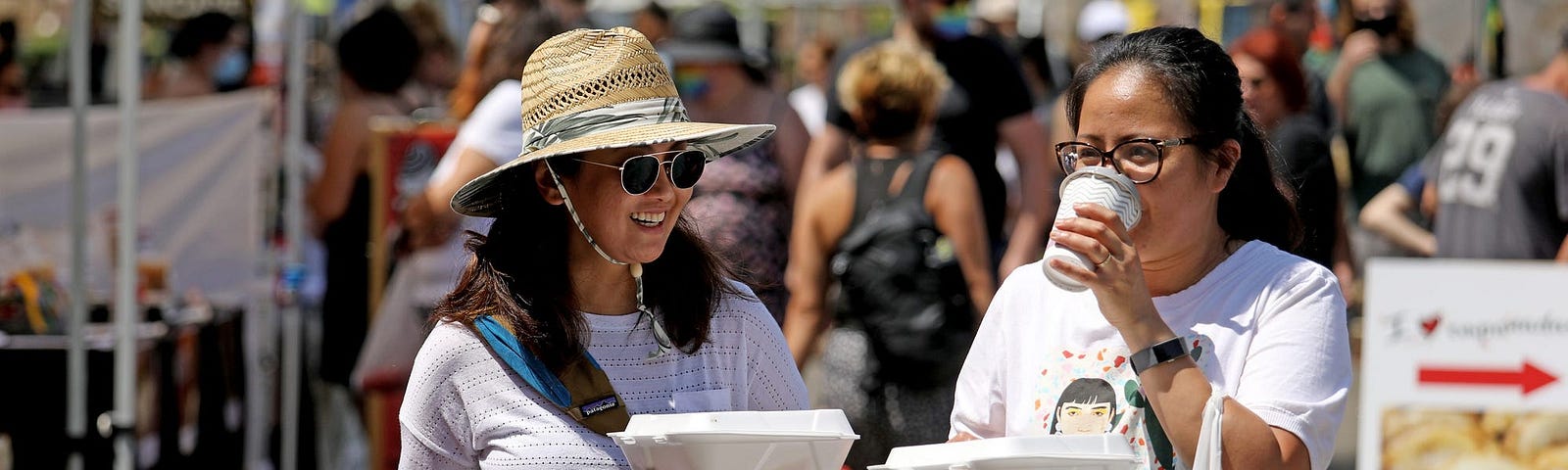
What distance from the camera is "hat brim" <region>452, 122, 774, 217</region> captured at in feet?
7.51

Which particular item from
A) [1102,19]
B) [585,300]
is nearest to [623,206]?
[585,300]

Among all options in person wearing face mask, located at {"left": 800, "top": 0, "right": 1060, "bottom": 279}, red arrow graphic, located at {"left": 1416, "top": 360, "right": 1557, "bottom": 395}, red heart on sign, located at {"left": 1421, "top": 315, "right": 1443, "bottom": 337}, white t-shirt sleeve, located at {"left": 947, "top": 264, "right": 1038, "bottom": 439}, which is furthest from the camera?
person wearing face mask, located at {"left": 800, "top": 0, "right": 1060, "bottom": 279}

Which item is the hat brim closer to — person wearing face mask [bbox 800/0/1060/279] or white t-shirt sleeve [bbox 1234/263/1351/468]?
white t-shirt sleeve [bbox 1234/263/1351/468]

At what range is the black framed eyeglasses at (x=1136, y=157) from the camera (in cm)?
225

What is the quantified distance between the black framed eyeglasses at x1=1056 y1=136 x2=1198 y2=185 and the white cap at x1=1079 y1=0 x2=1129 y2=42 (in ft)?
35.9

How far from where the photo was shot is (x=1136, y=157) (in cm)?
227

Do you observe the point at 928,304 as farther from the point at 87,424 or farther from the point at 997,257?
the point at 87,424

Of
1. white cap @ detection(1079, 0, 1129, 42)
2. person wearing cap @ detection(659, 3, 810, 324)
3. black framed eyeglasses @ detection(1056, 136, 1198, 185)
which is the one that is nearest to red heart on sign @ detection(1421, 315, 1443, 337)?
person wearing cap @ detection(659, 3, 810, 324)

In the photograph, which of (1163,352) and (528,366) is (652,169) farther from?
(1163,352)

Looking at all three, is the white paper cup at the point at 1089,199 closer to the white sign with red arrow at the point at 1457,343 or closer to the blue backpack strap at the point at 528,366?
the blue backpack strap at the point at 528,366

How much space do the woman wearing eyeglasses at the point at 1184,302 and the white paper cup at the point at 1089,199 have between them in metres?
0.02

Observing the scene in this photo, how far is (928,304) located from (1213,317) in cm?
258

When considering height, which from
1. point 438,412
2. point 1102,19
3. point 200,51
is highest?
point 438,412

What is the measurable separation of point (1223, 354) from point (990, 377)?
326 millimetres
